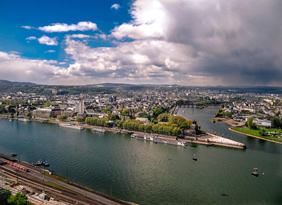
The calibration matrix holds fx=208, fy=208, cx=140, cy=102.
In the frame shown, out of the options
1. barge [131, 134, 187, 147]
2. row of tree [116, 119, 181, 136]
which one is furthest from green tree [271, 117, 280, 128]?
barge [131, 134, 187, 147]

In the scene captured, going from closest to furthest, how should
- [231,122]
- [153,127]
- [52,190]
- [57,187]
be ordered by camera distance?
[52,190] → [57,187] → [153,127] → [231,122]

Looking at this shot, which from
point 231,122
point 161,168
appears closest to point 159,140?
point 161,168

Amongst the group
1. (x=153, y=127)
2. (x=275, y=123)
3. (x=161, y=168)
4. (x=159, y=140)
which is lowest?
(x=161, y=168)

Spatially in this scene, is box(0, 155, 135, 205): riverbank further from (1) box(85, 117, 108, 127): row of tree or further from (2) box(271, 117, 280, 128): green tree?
(2) box(271, 117, 280, 128): green tree

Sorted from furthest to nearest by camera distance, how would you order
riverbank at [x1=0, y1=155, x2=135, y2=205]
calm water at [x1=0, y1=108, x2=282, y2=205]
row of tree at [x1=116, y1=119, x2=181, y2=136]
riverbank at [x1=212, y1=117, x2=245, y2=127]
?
riverbank at [x1=212, y1=117, x2=245, y2=127]
row of tree at [x1=116, y1=119, x2=181, y2=136]
calm water at [x1=0, y1=108, x2=282, y2=205]
riverbank at [x1=0, y1=155, x2=135, y2=205]

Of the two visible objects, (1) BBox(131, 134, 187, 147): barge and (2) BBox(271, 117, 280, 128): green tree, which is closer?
(1) BBox(131, 134, 187, 147): barge

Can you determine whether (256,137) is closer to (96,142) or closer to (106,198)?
(96,142)

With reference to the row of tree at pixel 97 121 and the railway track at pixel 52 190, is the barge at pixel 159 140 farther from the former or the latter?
the railway track at pixel 52 190

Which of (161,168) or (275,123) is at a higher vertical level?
(275,123)

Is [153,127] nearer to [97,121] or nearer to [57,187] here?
[97,121]
